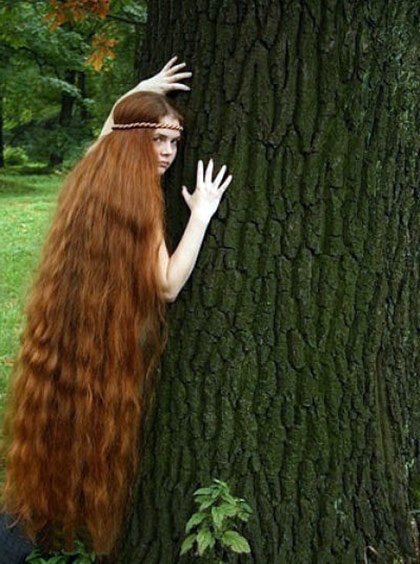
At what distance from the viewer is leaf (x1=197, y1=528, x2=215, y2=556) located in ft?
8.52

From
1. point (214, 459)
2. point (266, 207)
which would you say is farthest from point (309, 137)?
point (214, 459)

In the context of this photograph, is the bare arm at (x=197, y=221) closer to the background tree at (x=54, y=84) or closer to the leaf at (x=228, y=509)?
the leaf at (x=228, y=509)

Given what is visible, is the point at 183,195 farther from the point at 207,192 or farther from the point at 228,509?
the point at 228,509

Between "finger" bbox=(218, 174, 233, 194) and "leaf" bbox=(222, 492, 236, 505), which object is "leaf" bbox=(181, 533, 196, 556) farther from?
"finger" bbox=(218, 174, 233, 194)

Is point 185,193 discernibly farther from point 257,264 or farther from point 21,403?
point 21,403

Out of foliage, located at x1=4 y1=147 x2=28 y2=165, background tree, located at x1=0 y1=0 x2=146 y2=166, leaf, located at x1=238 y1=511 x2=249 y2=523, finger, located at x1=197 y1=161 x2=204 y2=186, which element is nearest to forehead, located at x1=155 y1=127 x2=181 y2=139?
finger, located at x1=197 y1=161 x2=204 y2=186

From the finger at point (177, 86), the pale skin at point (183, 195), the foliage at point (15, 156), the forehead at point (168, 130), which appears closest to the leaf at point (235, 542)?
the pale skin at point (183, 195)

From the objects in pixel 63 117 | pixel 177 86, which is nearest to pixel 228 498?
pixel 177 86

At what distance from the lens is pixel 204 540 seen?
262 centimetres

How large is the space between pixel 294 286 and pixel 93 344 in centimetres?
73

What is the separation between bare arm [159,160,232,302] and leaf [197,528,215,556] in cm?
84

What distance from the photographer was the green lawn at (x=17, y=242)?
5.64m

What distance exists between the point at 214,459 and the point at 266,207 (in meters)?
0.90

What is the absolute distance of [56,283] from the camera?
2.80m
